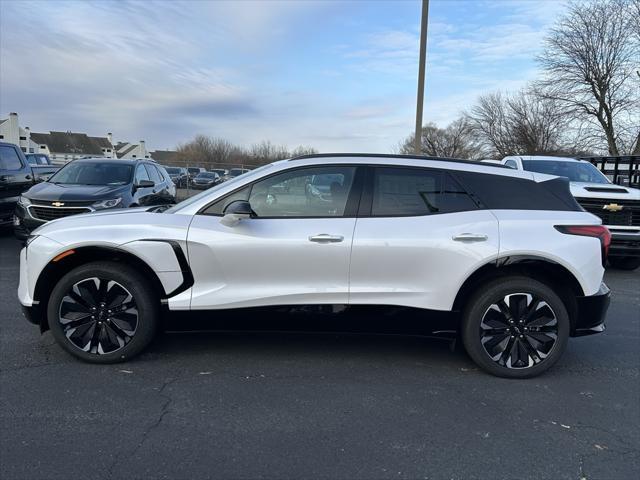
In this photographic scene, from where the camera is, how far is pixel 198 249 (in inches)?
145

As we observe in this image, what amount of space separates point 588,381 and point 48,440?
3.87m

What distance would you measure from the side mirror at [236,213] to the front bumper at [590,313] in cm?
265

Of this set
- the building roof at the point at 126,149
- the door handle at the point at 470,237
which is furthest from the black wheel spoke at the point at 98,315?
the building roof at the point at 126,149

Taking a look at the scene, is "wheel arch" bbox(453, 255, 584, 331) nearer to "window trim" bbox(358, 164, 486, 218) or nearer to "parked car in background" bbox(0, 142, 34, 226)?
"window trim" bbox(358, 164, 486, 218)

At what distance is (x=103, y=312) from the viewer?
3773 millimetres

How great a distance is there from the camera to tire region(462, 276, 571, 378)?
3717mm

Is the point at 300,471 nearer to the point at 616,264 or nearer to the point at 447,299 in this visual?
the point at 447,299

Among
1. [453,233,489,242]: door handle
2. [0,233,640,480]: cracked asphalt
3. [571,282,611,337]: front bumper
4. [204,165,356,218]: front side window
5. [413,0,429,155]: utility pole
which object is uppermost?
[413,0,429,155]: utility pole

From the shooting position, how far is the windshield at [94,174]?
870cm

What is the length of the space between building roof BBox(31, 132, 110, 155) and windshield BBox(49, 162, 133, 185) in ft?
300

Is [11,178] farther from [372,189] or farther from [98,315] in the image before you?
[372,189]

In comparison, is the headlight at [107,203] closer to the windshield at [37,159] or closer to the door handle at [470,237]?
the door handle at [470,237]

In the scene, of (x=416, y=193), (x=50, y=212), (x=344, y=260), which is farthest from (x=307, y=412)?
(x=50, y=212)

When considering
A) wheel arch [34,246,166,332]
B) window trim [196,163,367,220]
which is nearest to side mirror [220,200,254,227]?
window trim [196,163,367,220]
